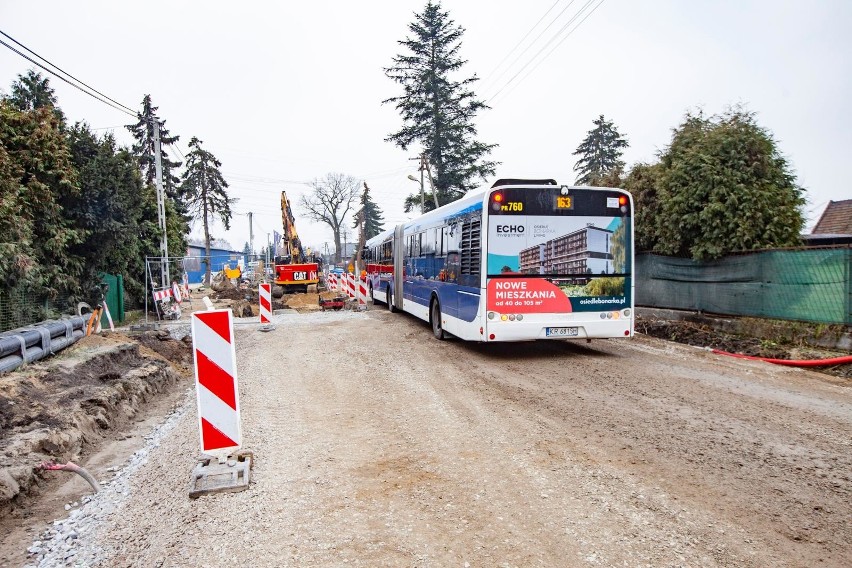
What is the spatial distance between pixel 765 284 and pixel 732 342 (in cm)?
139

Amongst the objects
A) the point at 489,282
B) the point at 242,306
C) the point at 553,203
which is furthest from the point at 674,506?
the point at 242,306

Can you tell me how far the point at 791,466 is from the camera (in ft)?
15.2

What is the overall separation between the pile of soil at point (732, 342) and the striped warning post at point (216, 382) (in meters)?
9.19

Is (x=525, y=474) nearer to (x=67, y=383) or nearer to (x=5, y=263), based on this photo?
(x=67, y=383)

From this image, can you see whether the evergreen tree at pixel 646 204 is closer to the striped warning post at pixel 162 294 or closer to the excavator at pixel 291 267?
the striped warning post at pixel 162 294

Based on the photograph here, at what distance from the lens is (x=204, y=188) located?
169 feet

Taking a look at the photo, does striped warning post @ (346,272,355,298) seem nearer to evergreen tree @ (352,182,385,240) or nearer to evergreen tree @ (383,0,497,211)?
evergreen tree @ (383,0,497,211)

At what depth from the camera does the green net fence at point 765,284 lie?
1002 centimetres

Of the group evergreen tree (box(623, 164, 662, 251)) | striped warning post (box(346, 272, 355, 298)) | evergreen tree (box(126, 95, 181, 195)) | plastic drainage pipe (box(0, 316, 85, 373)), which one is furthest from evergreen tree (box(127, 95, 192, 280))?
evergreen tree (box(623, 164, 662, 251))

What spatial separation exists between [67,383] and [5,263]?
186 inches

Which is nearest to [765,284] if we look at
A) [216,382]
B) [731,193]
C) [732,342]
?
[732,342]

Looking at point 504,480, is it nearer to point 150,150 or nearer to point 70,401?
point 70,401

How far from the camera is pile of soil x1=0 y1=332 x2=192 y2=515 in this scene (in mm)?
5137

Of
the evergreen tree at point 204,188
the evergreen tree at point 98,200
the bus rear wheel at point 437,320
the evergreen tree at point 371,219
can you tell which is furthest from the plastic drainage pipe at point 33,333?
the evergreen tree at point 371,219
